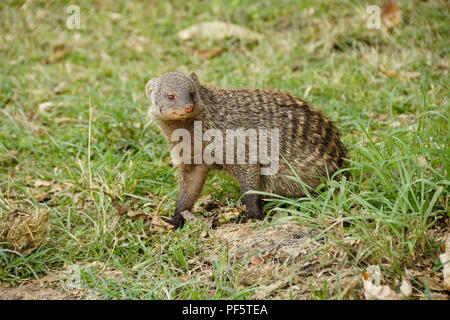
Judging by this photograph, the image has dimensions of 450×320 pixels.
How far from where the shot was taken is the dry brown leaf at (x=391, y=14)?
6.28 m

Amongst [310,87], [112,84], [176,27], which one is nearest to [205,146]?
[310,87]

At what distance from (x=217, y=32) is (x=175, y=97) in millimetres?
3636

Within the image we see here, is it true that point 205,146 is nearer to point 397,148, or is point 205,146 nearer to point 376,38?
point 397,148

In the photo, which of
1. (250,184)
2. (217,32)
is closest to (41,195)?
(250,184)

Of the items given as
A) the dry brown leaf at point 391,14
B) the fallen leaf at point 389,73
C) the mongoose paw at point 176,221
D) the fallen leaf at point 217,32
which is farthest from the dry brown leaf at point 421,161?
the fallen leaf at point 217,32

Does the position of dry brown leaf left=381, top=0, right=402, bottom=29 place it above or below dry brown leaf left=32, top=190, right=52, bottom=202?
above

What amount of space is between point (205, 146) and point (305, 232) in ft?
3.59

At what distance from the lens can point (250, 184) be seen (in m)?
3.68

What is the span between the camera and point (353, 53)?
5.82 m

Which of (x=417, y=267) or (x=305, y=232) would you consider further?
(x=305, y=232)

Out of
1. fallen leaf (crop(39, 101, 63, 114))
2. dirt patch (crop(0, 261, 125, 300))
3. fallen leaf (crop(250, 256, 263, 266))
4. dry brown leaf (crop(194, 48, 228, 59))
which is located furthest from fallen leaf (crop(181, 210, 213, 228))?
dry brown leaf (crop(194, 48, 228, 59))

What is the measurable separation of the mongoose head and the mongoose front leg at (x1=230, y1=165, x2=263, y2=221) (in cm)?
61

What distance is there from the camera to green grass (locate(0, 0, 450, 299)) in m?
2.86

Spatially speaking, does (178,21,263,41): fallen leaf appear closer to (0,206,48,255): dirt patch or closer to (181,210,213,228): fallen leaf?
(181,210,213,228): fallen leaf
